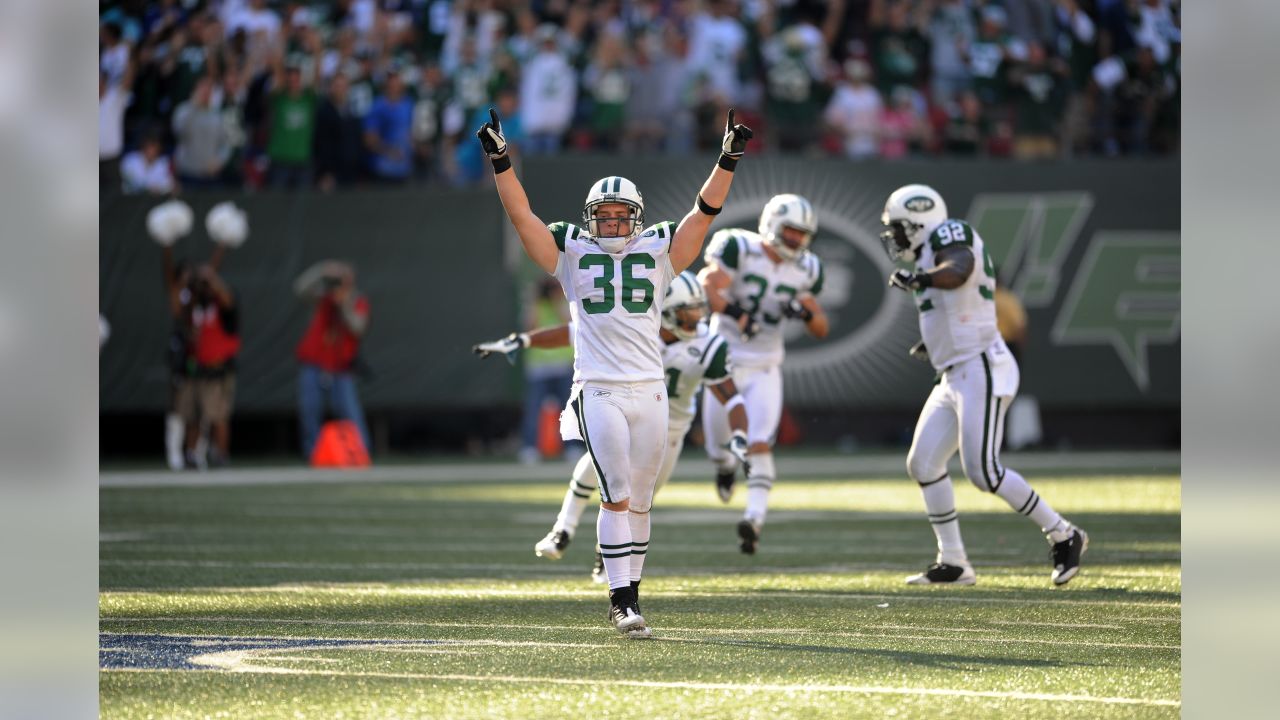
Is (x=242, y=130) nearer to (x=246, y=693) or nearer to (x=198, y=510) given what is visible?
(x=198, y=510)

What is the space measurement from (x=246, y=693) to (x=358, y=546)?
217 inches

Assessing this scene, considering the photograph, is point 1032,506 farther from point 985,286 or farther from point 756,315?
point 756,315

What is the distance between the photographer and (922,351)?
9633 millimetres

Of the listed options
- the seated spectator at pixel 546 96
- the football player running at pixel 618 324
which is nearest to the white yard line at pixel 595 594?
the football player running at pixel 618 324

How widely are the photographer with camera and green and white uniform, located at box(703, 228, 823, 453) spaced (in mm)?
8565

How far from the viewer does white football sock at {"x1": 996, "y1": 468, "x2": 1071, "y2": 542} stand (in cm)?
897

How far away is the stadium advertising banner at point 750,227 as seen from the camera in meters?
20.8

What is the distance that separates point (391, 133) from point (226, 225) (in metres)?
2.16

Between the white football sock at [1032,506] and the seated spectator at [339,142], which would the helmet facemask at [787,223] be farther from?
the seated spectator at [339,142]

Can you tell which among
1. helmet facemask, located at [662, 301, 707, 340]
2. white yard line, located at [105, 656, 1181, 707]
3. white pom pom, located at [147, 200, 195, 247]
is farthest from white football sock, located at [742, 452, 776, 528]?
white pom pom, located at [147, 200, 195, 247]

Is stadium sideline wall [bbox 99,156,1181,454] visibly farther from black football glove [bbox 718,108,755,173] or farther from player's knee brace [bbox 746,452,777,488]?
black football glove [bbox 718,108,755,173]

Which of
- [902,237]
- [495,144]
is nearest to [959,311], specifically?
[902,237]
